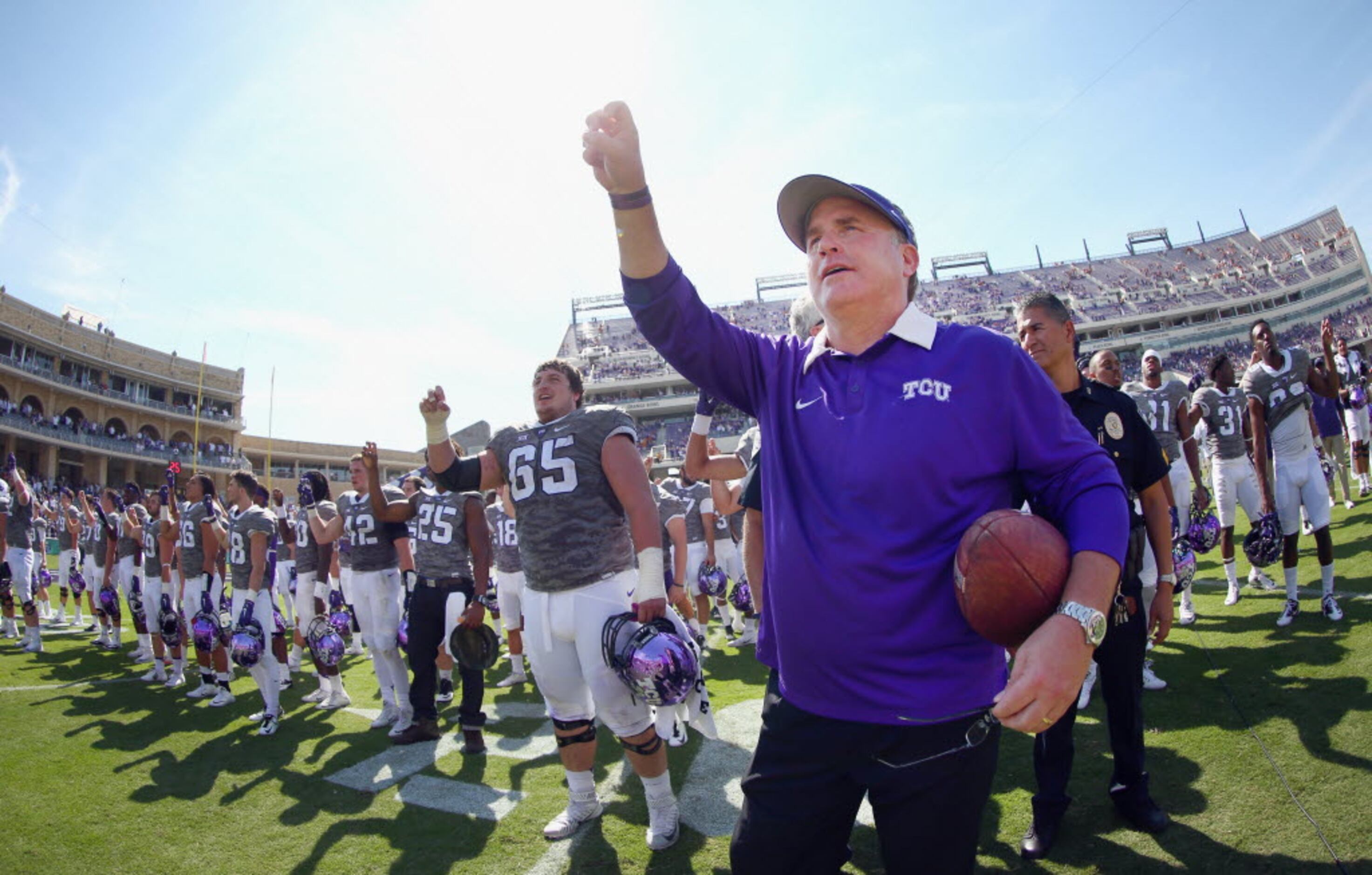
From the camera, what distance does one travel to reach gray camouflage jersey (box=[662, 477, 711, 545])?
1050 cm

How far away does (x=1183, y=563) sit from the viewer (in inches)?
242

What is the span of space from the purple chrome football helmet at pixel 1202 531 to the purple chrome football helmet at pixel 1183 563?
Result: 213mm

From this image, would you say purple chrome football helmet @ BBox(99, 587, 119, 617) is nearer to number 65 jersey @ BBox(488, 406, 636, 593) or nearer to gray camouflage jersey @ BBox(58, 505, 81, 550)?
gray camouflage jersey @ BBox(58, 505, 81, 550)

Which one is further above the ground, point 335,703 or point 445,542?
point 445,542

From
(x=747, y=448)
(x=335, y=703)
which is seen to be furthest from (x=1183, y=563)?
(x=335, y=703)

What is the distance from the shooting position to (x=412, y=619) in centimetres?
615

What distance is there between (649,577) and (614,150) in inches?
93.7

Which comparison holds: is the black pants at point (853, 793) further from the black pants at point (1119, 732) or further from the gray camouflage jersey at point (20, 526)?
the gray camouflage jersey at point (20, 526)

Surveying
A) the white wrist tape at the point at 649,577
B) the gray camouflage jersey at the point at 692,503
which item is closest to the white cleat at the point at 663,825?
the white wrist tape at the point at 649,577

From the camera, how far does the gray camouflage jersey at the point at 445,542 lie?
20.4 feet

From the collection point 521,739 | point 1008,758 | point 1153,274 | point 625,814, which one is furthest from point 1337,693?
point 1153,274

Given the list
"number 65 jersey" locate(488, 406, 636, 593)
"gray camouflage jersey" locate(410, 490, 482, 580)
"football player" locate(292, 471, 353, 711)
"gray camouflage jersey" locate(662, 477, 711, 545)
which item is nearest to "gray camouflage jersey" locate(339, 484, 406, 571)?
"gray camouflage jersey" locate(410, 490, 482, 580)

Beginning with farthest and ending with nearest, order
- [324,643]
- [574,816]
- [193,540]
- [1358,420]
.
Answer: [1358,420] < [193,540] < [324,643] < [574,816]

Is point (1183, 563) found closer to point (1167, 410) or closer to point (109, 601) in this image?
point (1167, 410)
